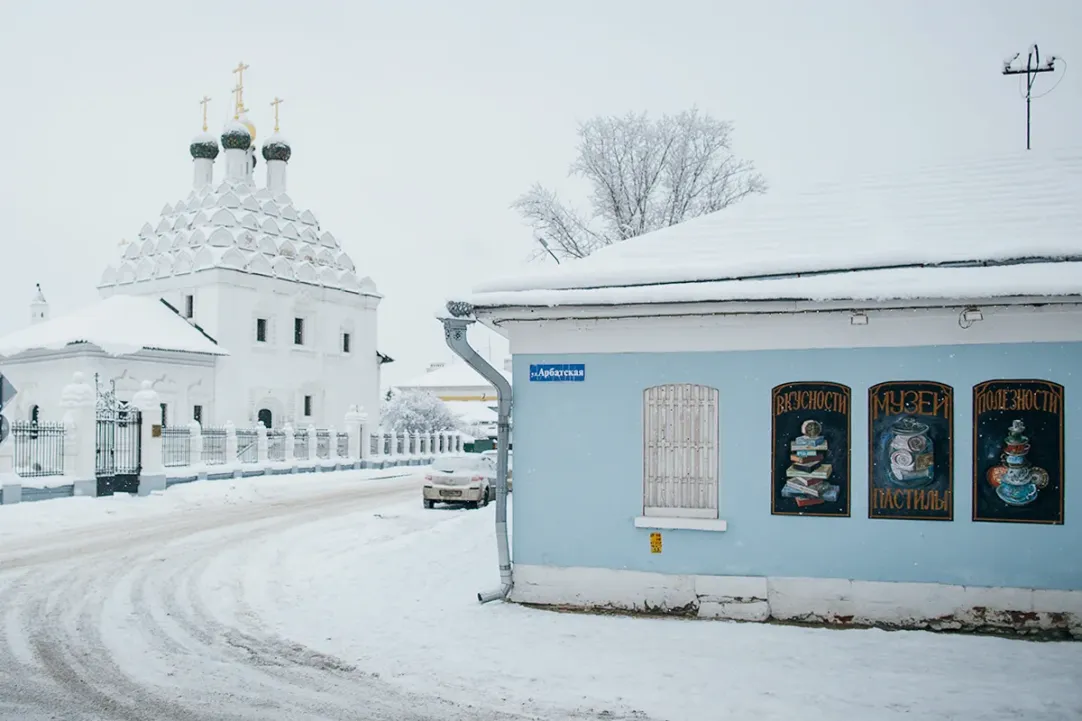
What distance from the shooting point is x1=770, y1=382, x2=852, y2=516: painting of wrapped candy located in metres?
9.20

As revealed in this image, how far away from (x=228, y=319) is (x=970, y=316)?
38.9 meters

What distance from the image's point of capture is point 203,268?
1703 inches

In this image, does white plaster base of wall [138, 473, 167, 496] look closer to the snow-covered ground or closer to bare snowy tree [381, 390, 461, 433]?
the snow-covered ground

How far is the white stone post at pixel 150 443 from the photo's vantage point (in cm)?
2330

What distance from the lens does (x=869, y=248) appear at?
9492 millimetres

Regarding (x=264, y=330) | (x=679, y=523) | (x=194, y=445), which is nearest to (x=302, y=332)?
(x=264, y=330)

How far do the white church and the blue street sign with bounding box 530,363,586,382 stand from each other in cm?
3187

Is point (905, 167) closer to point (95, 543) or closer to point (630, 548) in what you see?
point (630, 548)

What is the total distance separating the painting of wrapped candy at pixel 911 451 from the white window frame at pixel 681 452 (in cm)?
157

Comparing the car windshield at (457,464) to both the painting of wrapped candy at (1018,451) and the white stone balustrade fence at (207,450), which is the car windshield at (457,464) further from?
the painting of wrapped candy at (1018,451)

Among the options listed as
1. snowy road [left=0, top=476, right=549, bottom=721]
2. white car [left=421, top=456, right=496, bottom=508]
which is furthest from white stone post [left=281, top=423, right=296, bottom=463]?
snowy road [left=0, top=476, right=549, bottom=721]

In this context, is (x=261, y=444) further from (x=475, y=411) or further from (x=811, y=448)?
(x=475, y=411)

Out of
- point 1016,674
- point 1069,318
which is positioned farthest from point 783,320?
point 1016,674

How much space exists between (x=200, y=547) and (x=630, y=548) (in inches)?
339
